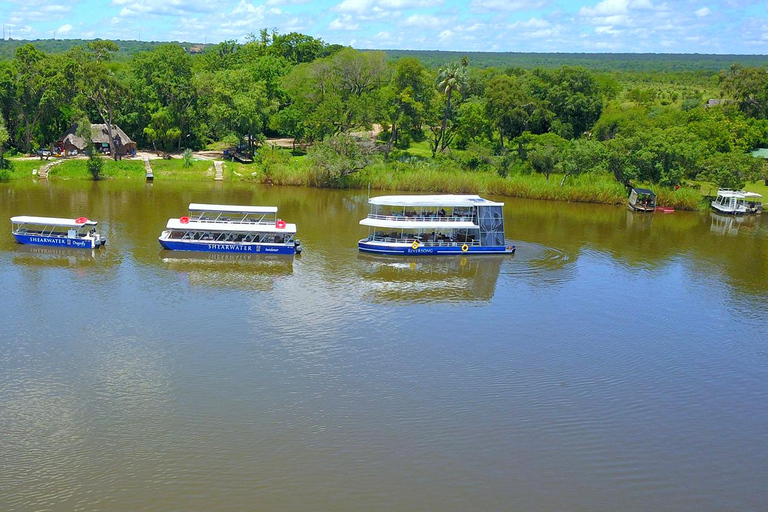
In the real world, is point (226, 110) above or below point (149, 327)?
above

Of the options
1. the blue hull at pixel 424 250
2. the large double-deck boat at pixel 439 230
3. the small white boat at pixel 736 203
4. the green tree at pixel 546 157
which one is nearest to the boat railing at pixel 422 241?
the large double-deck boat at pixel 439 230

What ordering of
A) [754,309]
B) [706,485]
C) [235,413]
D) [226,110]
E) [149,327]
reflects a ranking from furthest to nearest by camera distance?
[226,110]
[754,309]
[149,327]
[235,413]
[706,485]

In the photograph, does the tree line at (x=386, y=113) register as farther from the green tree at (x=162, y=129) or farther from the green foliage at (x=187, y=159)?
the green foliage at (x=187, y=159)

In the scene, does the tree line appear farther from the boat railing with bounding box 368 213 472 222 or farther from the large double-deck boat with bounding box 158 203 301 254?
the large double-deck boat with bounding box 158 203 301 254

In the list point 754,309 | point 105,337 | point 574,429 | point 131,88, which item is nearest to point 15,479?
point 105,337

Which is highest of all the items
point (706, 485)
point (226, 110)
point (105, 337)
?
point (226, 110)

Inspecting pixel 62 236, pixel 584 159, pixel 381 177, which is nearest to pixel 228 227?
pixel 62 236

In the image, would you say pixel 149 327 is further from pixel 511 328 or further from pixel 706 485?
pixel 706 485

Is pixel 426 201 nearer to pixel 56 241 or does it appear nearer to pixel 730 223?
pixel 56 241
